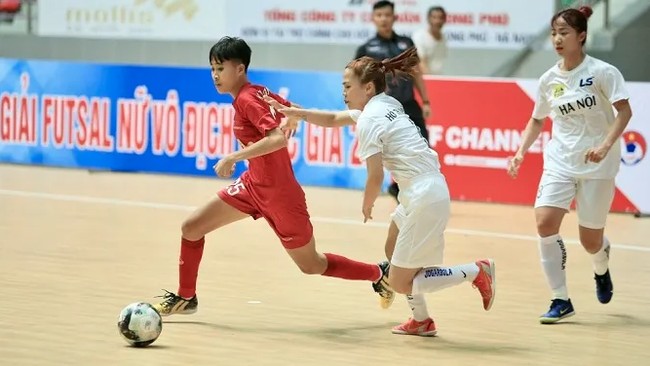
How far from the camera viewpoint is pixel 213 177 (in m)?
16.7

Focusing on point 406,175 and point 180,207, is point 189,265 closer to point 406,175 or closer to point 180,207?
point 406,175

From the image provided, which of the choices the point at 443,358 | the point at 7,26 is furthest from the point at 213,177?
the point at 443,358

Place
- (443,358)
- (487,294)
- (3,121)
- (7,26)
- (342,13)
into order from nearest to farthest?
(443,358) < (487,294) < (3,121) < (342,13) < (7,26)

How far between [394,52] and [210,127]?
11.6 ft

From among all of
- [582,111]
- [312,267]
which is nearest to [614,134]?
[582,111]

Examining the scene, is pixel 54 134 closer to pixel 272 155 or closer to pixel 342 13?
pixel 342 13

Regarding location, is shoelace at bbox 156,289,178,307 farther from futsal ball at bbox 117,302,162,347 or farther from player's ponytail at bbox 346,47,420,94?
player's ponytail at bbox 346,47,420,94

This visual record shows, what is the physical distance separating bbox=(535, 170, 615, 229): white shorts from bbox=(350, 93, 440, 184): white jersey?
1188mm

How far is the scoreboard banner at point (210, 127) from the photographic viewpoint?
14.7 meters

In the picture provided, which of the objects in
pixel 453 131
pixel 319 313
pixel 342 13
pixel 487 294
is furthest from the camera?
pixel 342 13

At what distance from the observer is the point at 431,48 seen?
59.0ft

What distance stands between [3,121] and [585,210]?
10905mm

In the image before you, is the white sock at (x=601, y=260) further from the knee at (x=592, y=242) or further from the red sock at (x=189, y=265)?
the red sock at (x=189, y=265)

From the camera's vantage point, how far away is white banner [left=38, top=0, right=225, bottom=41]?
67.9 ft
